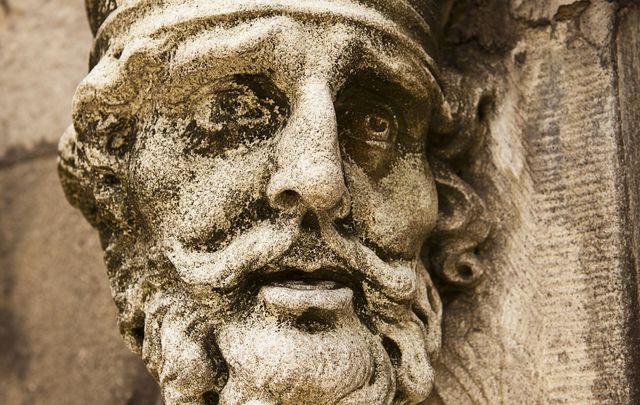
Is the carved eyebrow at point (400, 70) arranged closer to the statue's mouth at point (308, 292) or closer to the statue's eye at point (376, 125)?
the statue's eye at point (376, 125)

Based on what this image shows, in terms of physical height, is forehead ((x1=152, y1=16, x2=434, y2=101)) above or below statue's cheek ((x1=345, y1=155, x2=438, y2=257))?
above

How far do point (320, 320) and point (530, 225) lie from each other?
382mm

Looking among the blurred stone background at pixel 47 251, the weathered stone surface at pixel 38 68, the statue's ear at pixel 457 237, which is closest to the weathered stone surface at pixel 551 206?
the statue's ear at pixel 457 237

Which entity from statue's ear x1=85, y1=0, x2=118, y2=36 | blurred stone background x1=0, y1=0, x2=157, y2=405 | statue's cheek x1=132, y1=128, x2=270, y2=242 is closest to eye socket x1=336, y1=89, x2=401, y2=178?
statue's cheek x1=132, y1=128, x2=270, y2=242

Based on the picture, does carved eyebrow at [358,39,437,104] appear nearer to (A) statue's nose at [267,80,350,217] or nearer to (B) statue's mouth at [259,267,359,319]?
(A) statue's nose at [267,80,350,217]

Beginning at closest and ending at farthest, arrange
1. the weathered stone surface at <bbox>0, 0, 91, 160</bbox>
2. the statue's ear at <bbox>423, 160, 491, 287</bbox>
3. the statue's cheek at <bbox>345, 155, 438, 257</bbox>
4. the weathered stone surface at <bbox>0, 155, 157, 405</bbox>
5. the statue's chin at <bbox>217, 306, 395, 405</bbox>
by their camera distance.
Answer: the statue's chin at <bbox>217, 306, 395, 405</bbox>, the statue's cheek at <bbox>345, 155, 438, 257</bbox>, the statue's ear at <bbox>423, 160, 491, 287</bbox>, the weathered stone surface at <bbox>0, 155, 157, 405</bbox>, the weathered stone surface at <bbox>0, 0, 91, 160</bbox>

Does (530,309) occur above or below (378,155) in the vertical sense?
below

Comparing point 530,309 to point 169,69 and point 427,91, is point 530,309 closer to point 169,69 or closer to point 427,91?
point 427,91

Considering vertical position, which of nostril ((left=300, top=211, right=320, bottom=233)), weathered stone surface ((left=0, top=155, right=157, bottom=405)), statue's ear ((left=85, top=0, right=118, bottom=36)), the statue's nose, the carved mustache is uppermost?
statue's ear ((left=85, top=0, right=118, bottom=36))

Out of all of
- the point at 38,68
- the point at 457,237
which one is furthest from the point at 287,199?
the point at 38,68

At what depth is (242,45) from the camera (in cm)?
110

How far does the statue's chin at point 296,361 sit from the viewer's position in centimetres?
105

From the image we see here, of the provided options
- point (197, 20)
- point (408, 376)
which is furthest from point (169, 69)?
point (408, 376)

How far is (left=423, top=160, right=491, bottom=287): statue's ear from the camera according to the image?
1.33 m
